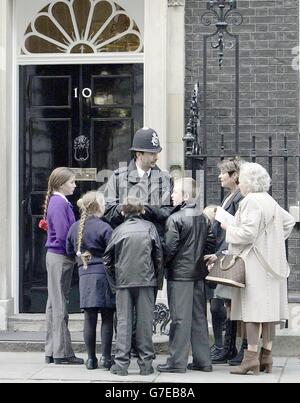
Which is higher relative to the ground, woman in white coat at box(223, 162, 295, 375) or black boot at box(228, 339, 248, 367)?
woman in white coat at box(223, 162, 295, 375)

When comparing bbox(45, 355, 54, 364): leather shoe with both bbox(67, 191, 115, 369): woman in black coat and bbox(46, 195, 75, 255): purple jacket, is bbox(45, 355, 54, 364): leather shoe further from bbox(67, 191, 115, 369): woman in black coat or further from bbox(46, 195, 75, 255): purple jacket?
bbox(46, 195, 75, 255): purple jacket

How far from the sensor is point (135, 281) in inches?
377

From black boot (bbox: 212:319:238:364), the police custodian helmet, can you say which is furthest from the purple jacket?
black boot (bbox: 212:319:238:364)

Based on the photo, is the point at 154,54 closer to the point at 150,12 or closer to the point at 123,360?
the point at 150,12

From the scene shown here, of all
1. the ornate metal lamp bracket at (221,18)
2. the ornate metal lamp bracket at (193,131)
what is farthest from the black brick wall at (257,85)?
the ornate metal lamp bracket at (193,131)

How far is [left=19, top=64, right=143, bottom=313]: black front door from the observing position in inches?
484

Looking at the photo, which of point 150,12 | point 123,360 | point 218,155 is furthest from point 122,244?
point 150,12

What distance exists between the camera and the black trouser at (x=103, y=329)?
391 inches

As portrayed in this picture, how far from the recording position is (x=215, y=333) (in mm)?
10500

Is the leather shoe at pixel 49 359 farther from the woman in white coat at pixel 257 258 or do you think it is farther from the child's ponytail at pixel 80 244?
the woman in white coat at pixel 257 258

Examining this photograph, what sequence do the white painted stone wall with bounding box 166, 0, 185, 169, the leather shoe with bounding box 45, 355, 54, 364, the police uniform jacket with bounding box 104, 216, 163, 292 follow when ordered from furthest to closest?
the white painted stone wall with bounding box 166, 0, 185, 169 < the leather shoe with bounding box 45, 355, 54, 364 < the police uniform jacket with bounding box 104, 216, 163, 292

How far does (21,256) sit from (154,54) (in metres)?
2.67

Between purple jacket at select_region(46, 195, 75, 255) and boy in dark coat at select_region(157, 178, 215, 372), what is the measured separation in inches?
41.2

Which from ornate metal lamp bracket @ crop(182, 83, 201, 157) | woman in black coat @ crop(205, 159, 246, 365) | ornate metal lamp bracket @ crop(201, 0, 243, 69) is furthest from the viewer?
ornate metal lamp bracket @ crop(201, 0, 243, 69)
